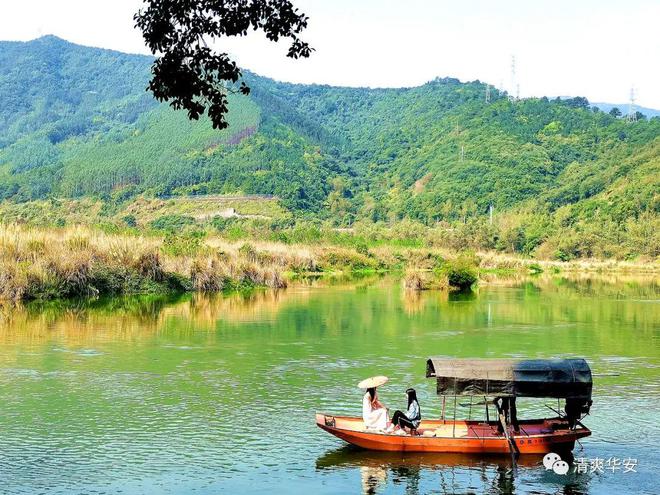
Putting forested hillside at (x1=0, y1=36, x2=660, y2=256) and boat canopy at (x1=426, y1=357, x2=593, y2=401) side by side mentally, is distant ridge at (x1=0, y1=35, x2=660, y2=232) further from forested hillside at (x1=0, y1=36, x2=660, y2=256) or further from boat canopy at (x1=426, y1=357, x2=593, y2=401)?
boat canopy at (x1=426, y1=357, x2=593, y2=401)

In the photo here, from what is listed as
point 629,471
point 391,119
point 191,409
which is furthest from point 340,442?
point 391,119

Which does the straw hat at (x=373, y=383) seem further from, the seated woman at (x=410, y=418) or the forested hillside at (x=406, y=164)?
the forested hillside at (x=406, y=164)

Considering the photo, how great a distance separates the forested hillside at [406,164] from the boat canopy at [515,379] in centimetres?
7369

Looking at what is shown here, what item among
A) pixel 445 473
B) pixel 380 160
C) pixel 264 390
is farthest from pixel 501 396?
pixel 380 160

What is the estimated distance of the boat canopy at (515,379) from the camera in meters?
14.1

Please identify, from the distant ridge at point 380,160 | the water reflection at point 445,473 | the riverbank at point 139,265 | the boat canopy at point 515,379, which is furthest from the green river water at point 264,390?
the distant ridge at point 380,160

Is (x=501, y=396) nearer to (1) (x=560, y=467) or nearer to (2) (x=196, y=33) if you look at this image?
(1) (x=560, y=467)

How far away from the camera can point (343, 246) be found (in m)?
70.9

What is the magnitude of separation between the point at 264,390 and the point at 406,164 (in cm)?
13750

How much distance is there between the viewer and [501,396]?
46.5ft

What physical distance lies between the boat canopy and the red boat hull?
2.05 ft

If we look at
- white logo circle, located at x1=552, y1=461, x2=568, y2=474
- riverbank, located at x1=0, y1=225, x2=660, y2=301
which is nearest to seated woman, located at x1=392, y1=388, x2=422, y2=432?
white logo circle, located at x1=552, y1=461, x2=568, y2=474

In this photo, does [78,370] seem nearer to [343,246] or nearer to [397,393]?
[397,393]

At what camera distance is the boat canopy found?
46.3 feet
